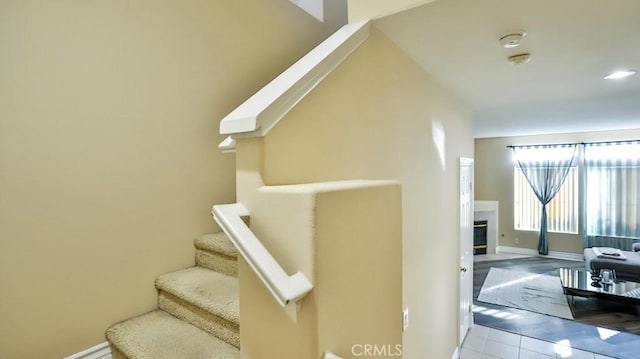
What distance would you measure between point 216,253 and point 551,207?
8.24 meters

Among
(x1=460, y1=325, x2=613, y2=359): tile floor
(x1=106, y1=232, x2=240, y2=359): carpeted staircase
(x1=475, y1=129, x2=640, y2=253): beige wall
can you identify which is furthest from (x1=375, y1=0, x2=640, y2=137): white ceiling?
(x1=475, y1=129, x2=640, y2=253): beige wall

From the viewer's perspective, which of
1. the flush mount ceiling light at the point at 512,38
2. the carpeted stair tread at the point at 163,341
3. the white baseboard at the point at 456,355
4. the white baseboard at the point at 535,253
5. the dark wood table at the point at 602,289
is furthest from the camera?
the white baseboard at the point at 535,253

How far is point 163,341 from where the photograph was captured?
55.7 inches

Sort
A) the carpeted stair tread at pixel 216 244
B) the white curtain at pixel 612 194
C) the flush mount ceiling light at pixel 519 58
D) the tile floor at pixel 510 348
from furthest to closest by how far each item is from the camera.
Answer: the white curtain at pixel 612 194 < the tile floor at pixel 510 348 < the flush mount ceiling light at pixel 519 58 < the carpeted stair tread at pixel 216 244

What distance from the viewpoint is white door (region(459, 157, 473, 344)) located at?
10.8ft

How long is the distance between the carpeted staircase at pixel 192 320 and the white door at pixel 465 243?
8.23 feet

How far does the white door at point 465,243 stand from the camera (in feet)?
10.8

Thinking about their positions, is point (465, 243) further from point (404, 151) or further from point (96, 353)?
point (96, 353)

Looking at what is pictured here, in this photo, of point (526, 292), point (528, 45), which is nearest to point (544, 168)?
point (526, 292)

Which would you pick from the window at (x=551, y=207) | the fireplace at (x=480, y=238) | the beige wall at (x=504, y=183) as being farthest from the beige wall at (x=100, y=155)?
the window at (x=551, y=207)

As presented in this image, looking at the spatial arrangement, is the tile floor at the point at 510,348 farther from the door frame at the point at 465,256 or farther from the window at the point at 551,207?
the window at the point at 551,207

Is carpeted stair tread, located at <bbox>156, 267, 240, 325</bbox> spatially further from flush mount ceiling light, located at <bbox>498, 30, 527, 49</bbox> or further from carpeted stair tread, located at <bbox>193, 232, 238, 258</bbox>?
flush mount ceiling light, located at <bbox>498, 30, 527, 49</bbox>

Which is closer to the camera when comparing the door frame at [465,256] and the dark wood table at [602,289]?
the door frame at [465,256]

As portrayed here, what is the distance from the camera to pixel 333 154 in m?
1.26
